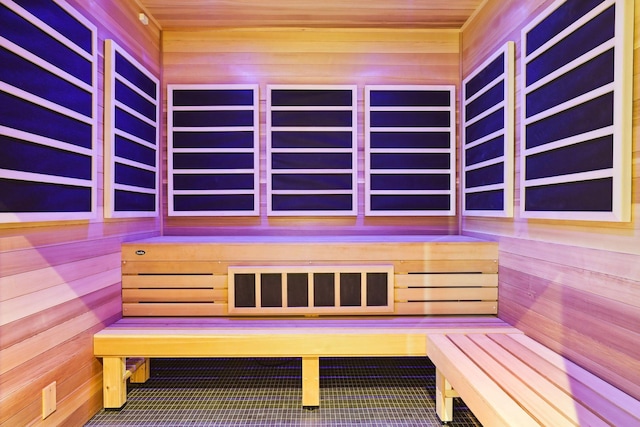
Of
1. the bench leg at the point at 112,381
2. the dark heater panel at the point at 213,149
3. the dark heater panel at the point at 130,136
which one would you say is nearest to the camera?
the bench leg at the point at 112,381

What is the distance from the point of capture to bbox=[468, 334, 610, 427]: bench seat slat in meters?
1.22

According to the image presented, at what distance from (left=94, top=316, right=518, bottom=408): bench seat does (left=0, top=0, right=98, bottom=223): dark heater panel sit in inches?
30.6

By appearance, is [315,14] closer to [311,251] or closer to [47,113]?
[311,251]

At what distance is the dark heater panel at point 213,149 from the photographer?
285 cm

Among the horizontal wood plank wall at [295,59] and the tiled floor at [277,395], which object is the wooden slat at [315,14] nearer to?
the horizontal wood plank wall at [295,59]

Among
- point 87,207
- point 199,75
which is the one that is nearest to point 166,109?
point 199,75

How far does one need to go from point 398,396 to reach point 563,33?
221 centimetres

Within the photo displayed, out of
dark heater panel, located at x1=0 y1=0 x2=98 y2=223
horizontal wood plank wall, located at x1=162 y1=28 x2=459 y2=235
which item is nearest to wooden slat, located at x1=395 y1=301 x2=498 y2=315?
horizontal wood plank wall, located at x1=162 y1=28 x2=459 y2=235

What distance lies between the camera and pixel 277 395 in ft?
7.42

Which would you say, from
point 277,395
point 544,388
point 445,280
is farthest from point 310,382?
point 544,388

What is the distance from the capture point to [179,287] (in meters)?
2.31

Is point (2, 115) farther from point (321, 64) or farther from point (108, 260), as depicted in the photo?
point (321, 64)

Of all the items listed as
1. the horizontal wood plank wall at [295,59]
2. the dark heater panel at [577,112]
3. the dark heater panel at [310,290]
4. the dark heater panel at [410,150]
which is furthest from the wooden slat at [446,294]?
the horizontal wood plank wall at [295,59]

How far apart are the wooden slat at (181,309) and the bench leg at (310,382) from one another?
64 centimetres
